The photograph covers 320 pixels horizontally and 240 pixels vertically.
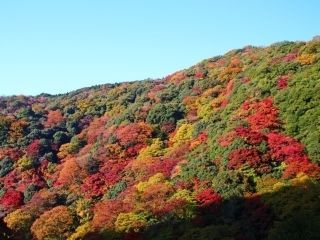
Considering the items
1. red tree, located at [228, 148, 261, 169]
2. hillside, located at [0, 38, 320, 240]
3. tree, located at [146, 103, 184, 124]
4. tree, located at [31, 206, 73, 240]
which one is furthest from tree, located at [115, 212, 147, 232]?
tree, located at [146, 103, 184, 124]

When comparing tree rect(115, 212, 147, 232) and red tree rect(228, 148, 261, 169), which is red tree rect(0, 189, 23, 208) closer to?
tree rect(115, 212, 147, 232)

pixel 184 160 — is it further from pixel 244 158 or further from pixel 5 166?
pixel 5 166

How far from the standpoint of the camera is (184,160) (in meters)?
73.8

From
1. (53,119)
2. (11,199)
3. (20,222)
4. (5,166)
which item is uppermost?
(53,119)

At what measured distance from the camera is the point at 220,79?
103625 millimetres

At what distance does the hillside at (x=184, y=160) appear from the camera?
55.9 m

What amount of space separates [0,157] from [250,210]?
5784cm

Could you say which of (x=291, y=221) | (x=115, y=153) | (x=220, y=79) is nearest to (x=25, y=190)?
(x=115, y=153)

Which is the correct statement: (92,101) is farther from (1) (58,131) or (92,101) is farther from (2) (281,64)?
(2) (281,64)

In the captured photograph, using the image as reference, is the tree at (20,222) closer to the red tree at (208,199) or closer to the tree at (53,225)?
the tree at (53,225)

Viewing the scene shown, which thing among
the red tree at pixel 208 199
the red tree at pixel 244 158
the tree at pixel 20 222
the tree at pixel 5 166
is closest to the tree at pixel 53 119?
the tree at pixel 5 166

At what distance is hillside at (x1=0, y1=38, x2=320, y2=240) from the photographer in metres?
55.9

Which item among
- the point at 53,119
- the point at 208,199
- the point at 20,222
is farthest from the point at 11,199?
the point at 53,119

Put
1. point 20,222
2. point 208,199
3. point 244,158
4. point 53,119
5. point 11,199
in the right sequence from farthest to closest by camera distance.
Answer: point 53,119
point 11,199
point 20,222
point 244,158
point 208,199
